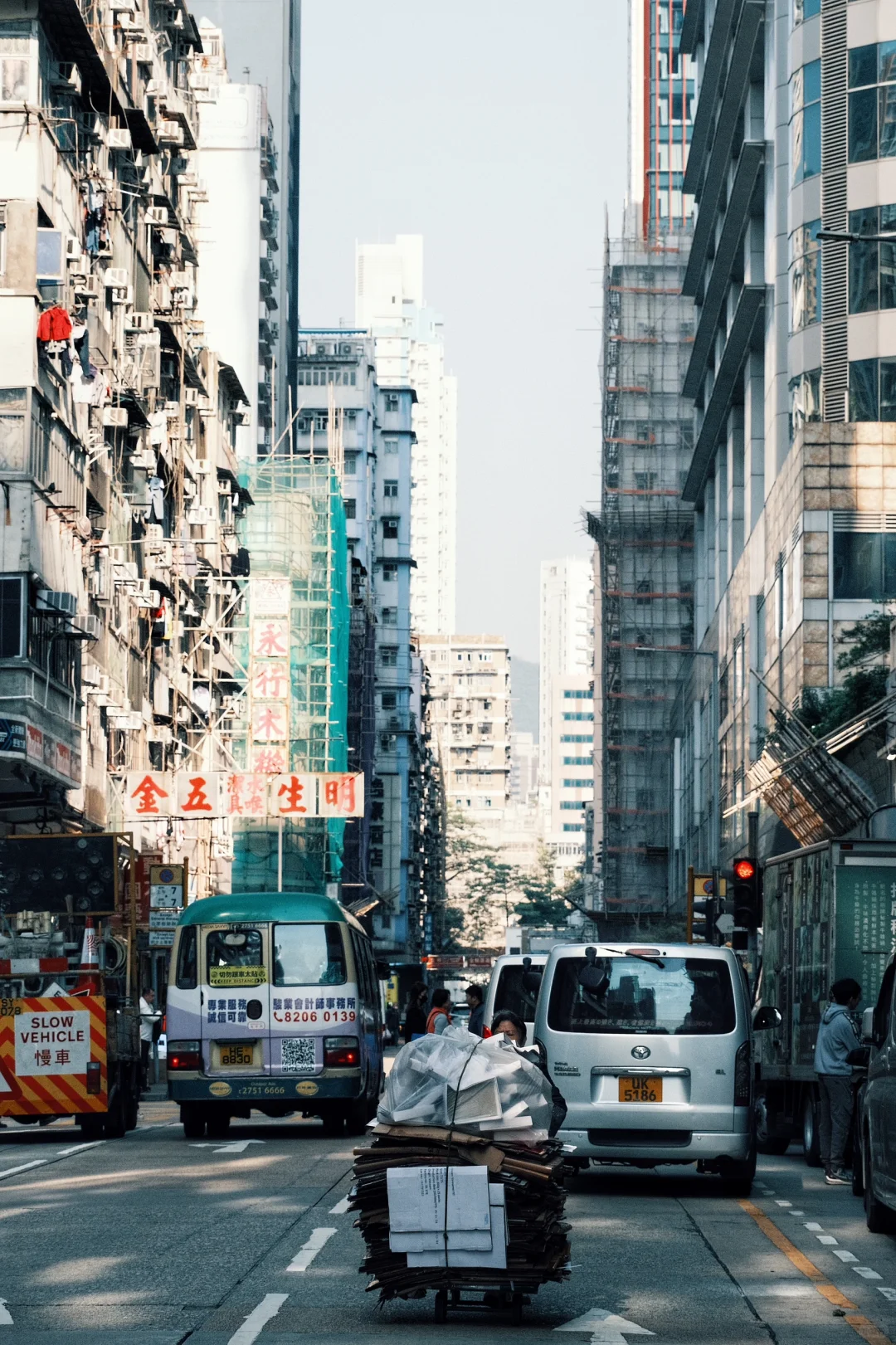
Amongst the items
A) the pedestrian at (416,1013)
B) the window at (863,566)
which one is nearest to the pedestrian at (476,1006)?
the pedestrian at (416,1013)

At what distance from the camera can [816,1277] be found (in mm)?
12359

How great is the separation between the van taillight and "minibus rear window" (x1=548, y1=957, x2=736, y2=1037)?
20 cm

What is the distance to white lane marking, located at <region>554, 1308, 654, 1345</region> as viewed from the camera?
9.97m

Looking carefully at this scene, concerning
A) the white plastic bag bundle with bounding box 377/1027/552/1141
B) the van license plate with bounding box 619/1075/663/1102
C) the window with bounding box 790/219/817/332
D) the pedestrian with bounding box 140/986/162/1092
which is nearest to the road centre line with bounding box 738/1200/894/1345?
the van license plate with bounding box 619/1075/663/1102

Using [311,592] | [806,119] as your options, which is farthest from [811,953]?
[311,592]

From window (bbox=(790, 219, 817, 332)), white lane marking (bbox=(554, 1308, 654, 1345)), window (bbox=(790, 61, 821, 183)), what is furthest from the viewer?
A: window (bbox=(790, 61, 821, 183))

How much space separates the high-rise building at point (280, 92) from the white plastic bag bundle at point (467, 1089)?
86.9m

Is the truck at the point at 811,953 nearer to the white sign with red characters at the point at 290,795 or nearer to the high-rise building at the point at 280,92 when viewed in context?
the white sign with red characters at the point at 290,795

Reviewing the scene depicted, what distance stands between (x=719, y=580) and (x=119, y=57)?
32301mm

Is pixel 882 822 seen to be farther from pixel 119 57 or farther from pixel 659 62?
pixel 659 62

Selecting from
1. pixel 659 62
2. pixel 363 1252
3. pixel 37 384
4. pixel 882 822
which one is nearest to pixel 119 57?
pixel 37 384

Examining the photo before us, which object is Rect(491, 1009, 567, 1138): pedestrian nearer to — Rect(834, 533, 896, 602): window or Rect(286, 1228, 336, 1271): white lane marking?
Rect(286, 1228, 336, 1271): white lane marking

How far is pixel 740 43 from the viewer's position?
60.6 m

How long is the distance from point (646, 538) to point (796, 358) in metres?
47.2
